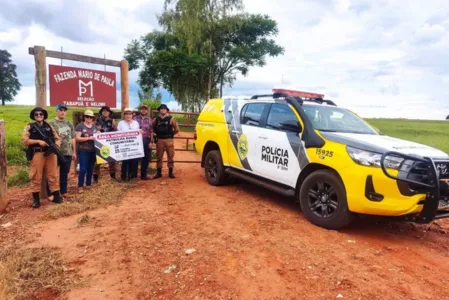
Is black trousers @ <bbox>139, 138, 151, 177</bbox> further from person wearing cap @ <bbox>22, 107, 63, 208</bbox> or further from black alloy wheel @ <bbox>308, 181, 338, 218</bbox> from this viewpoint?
black alloy wheel @ <bbox>308, 181, 338, 218</bbox>

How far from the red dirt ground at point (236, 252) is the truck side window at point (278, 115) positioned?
4.61 ft

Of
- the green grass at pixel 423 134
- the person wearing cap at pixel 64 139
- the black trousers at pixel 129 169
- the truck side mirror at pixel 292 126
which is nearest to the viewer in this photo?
the truck side mirror at pixel 292 126

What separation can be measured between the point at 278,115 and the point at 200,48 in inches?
822

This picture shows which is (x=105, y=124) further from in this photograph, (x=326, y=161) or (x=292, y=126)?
(x=326, y=161)

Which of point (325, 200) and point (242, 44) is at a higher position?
point (242, 44)

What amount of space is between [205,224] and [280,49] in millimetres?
24850

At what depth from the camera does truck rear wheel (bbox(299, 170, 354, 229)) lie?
429 centimetres

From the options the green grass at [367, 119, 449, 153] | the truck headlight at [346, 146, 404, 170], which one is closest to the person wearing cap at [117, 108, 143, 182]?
the truck headlight at [346, 146, 404, 170]

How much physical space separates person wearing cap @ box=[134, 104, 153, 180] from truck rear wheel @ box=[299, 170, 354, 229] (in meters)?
4.20

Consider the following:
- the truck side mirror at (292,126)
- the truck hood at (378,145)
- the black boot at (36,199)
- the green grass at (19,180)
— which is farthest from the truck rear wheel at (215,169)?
the green grass at (19,180)

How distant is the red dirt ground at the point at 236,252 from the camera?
120 inches

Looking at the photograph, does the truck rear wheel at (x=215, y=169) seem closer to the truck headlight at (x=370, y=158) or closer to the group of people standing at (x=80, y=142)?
the group of people standing at (x=80, y=142)

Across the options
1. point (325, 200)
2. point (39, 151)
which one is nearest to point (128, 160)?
point (39, 151)

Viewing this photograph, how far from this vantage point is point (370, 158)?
4047mm
